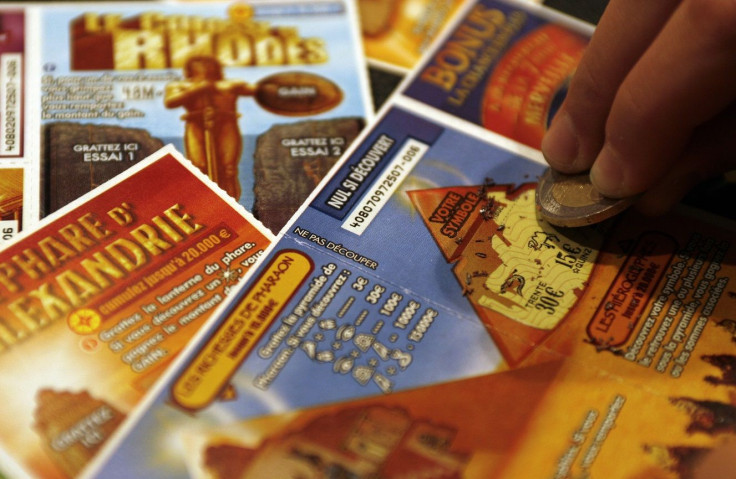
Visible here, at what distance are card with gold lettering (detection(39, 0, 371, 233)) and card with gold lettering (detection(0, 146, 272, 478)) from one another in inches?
1.2

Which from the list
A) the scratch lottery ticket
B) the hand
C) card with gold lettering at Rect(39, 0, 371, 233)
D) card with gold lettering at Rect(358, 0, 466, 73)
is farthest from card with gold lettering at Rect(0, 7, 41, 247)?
the hand

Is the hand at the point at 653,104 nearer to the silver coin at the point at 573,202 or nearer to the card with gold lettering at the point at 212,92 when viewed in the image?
the silver coin at the point at 573,202

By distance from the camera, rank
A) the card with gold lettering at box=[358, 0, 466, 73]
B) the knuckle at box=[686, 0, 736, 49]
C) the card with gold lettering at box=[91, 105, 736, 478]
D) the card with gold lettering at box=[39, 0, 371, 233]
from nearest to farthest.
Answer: the knuckle at box=[686, 0, 736, 49], the card with gold lettering at box=[91, 105, 736, 478], the card with gold lettering at box=[39, 0, 371, 233], the card with gold lettering at box=[358, 0, 466, 73]

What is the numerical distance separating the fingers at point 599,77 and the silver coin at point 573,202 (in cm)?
1

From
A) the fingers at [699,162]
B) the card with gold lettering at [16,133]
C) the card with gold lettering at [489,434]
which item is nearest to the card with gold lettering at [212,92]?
the card with gold lettering at [16,133]

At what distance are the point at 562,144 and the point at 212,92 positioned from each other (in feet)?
1.20

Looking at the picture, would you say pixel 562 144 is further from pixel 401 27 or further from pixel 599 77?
pixel 401 27

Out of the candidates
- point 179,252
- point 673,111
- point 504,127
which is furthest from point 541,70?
point 179,252

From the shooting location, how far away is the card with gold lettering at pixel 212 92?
0.67m

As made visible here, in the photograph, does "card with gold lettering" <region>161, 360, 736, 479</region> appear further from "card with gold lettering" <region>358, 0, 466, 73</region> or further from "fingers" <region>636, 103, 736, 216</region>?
"card with gold lettering" <region>358, 0, 466, 73</region>

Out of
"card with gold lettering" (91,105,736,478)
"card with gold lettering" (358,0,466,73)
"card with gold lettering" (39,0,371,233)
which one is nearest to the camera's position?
"card with gold lettering" (91,105,736,478)

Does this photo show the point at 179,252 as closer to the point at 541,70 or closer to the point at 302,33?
the point at 302,33

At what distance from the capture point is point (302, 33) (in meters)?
0.80

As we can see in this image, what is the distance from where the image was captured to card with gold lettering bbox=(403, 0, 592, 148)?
2.40 ft
